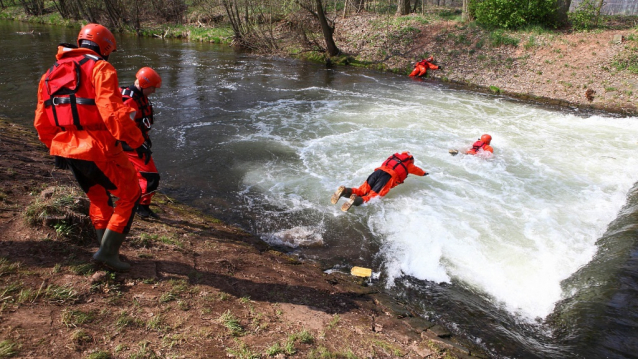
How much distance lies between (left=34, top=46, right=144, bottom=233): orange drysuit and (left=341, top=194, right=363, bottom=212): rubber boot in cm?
396

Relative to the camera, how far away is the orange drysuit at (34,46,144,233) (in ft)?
9.86

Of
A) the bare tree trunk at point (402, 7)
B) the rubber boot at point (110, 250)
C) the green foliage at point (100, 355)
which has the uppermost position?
the bare tree trunk at point (402, 7)

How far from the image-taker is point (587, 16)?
19.2m

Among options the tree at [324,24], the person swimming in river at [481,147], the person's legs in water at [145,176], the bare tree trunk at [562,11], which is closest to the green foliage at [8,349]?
the person's legs in water at [145,176]

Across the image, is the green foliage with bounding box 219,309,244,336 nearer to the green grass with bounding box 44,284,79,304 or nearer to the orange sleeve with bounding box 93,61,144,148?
the green grass with bounding box 44,284,79,304

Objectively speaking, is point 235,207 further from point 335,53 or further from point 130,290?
point 335,53

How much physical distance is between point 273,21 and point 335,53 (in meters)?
8.45

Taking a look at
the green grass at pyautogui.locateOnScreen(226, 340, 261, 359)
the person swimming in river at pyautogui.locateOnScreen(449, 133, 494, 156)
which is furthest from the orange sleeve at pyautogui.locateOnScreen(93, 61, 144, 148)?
the person swimming in river at pyautogui.locateOnScreen(449, 133, 494, 156)

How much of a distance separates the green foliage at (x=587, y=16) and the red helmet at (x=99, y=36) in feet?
76.8

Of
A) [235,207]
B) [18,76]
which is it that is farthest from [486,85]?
[18,76]

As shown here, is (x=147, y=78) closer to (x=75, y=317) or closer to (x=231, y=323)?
(x=75, y=317)

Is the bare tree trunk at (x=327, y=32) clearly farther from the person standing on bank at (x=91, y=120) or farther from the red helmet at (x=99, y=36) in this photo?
the person standing on bank at (x=91, y=120)

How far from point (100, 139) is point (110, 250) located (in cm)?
106

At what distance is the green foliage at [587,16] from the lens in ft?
63.1
